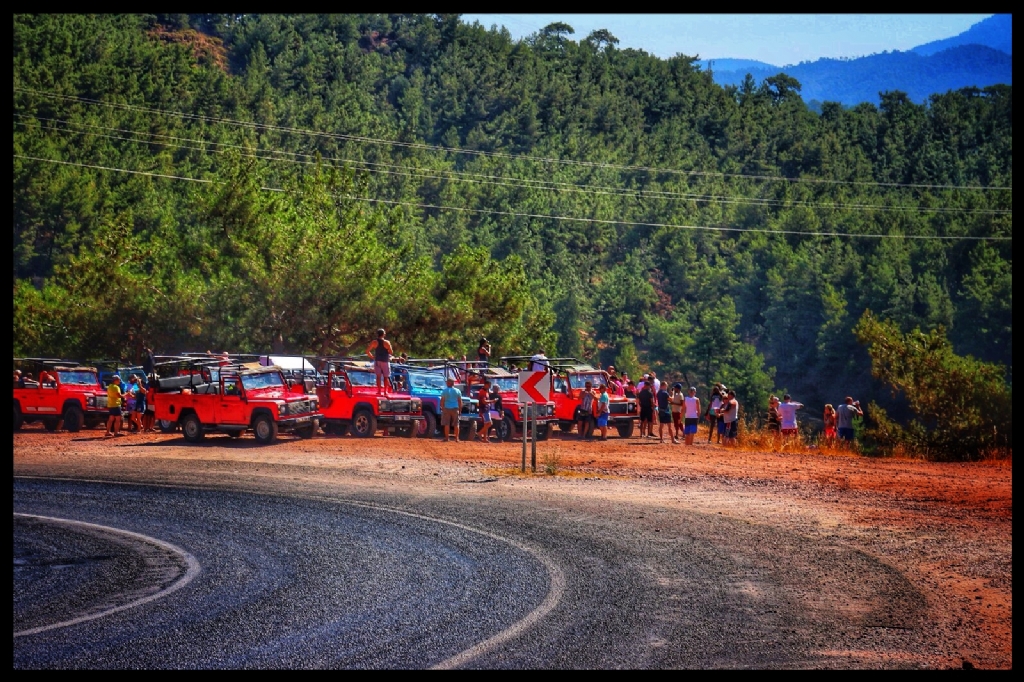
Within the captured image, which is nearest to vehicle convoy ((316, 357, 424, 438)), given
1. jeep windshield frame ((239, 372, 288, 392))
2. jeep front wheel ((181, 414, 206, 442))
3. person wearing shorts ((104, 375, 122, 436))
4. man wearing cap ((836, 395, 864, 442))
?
jeep windshield frame ((239, 372, 288, 392))

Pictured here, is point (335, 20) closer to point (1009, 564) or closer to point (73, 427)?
point (73, 427)

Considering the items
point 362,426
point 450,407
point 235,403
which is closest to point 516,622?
point 450,407

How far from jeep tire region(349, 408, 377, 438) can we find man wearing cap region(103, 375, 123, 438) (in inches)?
254

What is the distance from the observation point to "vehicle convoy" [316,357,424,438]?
33594 millimetres

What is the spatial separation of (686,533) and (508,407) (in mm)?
17006

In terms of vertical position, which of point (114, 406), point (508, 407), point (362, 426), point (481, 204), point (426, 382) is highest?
point (481, 204)

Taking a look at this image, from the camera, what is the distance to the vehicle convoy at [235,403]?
104 ft

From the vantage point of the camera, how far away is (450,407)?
32.7m

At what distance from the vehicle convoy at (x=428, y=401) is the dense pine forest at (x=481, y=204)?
383 inches

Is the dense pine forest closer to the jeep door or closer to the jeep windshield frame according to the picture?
the jeep windshield frame

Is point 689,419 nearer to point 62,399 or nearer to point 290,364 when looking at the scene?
point 290,364

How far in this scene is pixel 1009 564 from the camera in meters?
15.8

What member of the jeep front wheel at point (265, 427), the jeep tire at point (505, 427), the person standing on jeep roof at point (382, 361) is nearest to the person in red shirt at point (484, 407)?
the jeep tire at point (505, 427)

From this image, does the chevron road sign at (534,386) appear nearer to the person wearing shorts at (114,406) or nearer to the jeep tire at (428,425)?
the jeep tire at (428,425)
